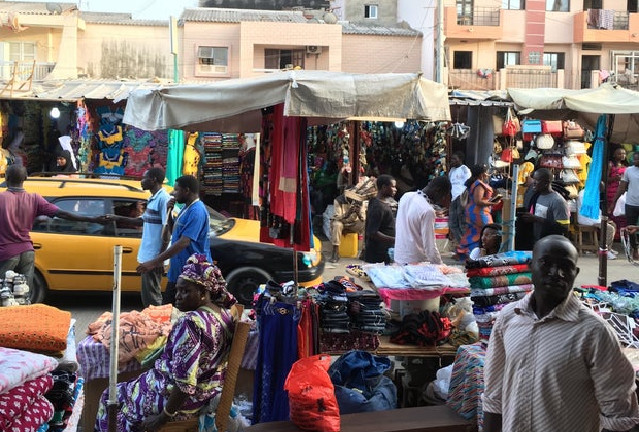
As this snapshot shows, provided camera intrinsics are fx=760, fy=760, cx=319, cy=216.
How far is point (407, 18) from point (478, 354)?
31.0 meters

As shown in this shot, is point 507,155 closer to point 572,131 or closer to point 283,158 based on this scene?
point 572,131

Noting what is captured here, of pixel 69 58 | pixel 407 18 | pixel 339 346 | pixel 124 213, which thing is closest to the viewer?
pixel 339 346

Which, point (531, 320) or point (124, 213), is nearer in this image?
point (531, 320)

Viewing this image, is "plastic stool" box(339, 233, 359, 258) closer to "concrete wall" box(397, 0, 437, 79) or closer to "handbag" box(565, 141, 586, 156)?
"handbag" box(565, 141, 586, 156)

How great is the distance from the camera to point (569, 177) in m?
16.2

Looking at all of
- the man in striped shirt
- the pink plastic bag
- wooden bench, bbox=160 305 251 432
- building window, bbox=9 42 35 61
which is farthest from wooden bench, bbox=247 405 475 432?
building window, bbox=9 42 35 61

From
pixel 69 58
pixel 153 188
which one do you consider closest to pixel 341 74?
pixel 153 188

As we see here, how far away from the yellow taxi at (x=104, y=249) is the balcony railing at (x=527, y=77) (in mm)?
21786

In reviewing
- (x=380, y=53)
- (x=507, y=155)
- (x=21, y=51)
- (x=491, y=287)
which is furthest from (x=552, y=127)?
(x=21, y=51)

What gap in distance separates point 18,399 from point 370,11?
3609cm

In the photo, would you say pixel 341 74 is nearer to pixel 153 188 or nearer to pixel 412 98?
pixel 412 98

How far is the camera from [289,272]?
1037 cm

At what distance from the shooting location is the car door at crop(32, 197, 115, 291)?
9891 millimetres

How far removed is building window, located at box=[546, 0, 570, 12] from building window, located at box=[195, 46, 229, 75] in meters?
14.5
